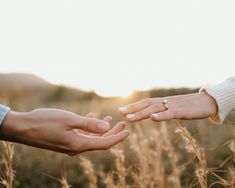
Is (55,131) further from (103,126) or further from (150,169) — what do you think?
(150,169)

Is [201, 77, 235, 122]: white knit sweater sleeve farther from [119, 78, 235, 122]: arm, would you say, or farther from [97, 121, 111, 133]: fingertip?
[97, 121, 111, 133]: fingertip

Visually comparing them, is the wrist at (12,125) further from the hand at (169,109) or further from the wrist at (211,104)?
the wrist at (211,104)

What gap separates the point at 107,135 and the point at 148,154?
1.23m

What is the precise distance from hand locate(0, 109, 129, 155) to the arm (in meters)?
0.19

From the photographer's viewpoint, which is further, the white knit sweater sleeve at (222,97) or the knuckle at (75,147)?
the white knit sweater sleeve at (222,97)

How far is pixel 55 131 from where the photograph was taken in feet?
6.81

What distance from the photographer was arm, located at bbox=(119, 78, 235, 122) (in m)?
2.29


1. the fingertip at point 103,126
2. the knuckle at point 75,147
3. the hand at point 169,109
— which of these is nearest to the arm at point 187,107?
the hand at point 169,109

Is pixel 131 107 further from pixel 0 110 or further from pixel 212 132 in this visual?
pixel 212 132

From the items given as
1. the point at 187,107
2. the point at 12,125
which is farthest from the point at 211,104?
the point at 12,125

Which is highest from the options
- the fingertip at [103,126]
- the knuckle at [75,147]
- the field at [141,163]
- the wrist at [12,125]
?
the wrist at [12,125]

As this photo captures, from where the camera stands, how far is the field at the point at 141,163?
235 centimetres

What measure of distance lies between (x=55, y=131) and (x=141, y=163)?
125 centimetres

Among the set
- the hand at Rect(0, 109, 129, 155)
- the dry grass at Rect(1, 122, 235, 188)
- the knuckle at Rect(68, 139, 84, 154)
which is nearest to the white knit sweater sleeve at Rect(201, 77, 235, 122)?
the dry grass at Rect(1, 122, 235, 188)
